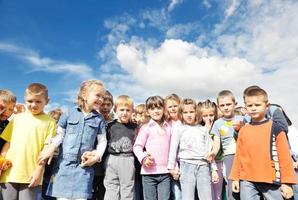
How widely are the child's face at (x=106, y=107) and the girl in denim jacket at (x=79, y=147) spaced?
1.08 m

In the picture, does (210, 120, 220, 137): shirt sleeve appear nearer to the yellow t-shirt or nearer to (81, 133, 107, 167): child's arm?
(81, 133, 107, 167): child's arm

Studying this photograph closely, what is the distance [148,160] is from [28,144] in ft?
6.61

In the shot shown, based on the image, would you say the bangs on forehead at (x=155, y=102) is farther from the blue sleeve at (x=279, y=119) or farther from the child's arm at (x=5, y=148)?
the child's arm at (x=5, y=148)

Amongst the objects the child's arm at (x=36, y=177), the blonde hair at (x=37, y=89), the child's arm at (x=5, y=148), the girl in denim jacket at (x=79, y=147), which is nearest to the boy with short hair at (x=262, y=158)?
the girl in denim jacket at (x=79, y=147)

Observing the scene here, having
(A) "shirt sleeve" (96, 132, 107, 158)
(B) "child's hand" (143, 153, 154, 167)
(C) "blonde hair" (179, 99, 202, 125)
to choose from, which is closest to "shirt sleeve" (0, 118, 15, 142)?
(A) "shirt sleeve" (96, 132, 107, 158)

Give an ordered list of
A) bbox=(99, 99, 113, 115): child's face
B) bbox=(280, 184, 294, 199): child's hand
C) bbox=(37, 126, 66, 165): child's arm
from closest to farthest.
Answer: bbox=(280, 184, 294, 199): child's hand → bbox=(37, 126, 66, 165): child's arm → bbox=(99, 99, 113, 115): child's face

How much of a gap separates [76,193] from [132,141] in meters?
1.52

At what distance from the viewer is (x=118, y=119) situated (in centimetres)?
561

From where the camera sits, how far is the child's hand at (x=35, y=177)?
421 centimetres

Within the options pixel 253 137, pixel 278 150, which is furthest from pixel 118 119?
pixel 278 150

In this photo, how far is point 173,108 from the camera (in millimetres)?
5984

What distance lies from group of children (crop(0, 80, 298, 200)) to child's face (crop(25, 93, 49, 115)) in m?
0.01

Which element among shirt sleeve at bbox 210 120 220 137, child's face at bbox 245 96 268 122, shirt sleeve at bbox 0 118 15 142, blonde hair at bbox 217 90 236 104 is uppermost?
blonde hair at bbox 217 90 236 104

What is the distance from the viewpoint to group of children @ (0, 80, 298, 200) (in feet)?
14.0
